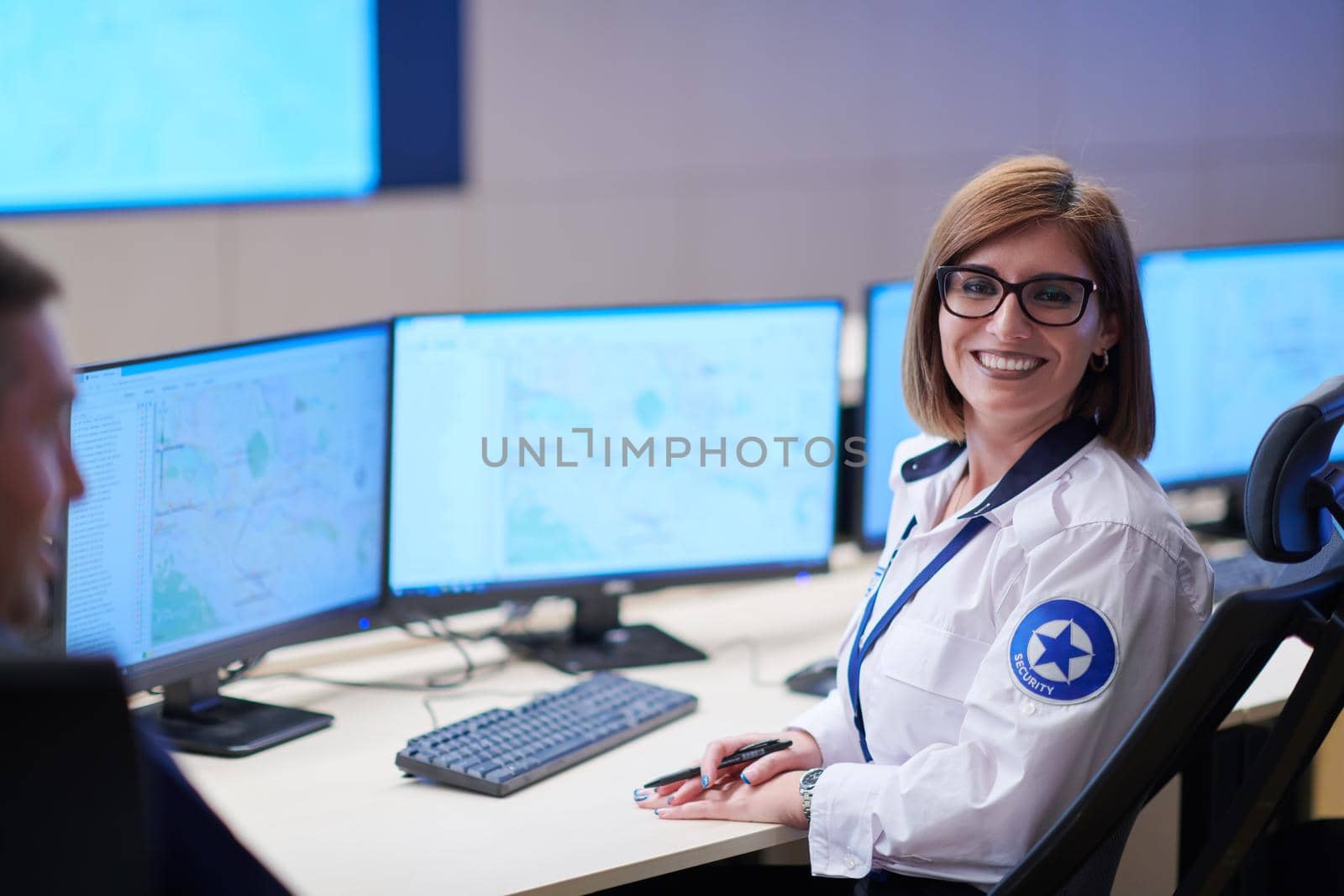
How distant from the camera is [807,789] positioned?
4.77ft

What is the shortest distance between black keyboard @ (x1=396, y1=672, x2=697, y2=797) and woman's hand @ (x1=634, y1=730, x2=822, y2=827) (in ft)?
0.43

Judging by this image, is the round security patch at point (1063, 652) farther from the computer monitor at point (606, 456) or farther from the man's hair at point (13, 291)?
the man's hair at point (13, 291)

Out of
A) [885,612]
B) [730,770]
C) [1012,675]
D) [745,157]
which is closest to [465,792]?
[730,770]

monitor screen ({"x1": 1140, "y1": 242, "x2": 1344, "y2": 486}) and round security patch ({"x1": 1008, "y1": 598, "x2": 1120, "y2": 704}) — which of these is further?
monitor screen ({"x1": 1140, "y1": 242, "x2": 1344, "y2": 486})

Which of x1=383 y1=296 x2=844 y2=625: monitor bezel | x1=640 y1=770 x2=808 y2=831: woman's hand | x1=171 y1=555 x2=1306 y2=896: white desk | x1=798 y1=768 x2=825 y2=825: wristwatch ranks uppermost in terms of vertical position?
x1=383 y1=296 x2=844 y2=625: monitor bezel

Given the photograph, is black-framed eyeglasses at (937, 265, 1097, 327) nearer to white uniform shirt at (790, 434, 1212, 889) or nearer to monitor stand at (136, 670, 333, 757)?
white uniform shirt at (790, 434, 1212, 889)

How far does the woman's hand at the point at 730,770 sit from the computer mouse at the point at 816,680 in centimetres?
26

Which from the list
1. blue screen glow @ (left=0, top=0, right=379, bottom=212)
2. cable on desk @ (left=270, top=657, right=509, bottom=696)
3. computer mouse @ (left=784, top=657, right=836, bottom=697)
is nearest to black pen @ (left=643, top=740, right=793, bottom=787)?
computer mouse @ (left=784, top=657, right=836, bottom=697)

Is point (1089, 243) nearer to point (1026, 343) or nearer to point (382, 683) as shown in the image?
point (1026, 343)

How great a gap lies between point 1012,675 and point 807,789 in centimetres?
25

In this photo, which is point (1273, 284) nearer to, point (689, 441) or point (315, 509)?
point (689, 441)

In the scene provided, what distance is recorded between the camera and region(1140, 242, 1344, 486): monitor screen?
7.41 feet

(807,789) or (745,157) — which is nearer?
(807,789)

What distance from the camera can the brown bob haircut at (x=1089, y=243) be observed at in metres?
1.51
